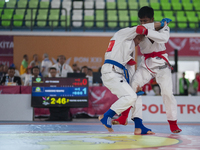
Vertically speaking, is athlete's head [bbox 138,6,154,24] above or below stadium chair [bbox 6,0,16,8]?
below

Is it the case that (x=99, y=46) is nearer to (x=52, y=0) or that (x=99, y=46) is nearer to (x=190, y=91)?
(x=190, y=91)

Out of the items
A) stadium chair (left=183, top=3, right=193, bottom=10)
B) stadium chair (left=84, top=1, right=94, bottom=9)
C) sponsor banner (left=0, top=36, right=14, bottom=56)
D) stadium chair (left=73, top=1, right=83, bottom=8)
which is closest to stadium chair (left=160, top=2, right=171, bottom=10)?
stadium chair (left=183, top=3, right=193, bottom=10)

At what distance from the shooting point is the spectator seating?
13.7 meters

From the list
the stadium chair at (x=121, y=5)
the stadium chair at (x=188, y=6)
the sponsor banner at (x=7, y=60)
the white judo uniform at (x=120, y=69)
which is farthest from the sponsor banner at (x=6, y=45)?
the stadium chair at (x=188, y=6)

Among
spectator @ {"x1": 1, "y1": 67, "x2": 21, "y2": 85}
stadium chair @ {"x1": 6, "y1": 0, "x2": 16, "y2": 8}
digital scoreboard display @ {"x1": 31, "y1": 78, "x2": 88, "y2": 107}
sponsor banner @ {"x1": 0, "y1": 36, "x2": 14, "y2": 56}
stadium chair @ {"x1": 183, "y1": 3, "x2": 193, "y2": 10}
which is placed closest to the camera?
digital scoreboard display @ {"x1": 31, "y1": 78, "x2": 88, "y2": 107}

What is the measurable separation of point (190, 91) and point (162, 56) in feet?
26.5

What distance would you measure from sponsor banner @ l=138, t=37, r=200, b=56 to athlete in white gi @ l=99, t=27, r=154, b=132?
26.6 ft

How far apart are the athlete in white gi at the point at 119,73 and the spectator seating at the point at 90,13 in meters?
9.68

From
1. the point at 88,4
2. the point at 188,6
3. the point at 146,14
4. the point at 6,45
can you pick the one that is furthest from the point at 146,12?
the point at 188,6

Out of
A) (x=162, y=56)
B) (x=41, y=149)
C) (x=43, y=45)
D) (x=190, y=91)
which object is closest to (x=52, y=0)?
(x=43, y=45)

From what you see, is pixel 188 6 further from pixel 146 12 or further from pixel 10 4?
pixel 146 12

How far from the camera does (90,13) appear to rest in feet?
48.3

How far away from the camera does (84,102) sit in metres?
6.79

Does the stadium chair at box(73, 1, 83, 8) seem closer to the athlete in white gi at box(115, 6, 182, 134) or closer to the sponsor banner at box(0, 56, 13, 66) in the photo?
the sponsor banner at box(0, 56, 13, 66)
